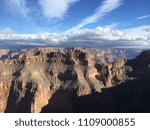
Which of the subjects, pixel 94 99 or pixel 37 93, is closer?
pixel 94 99

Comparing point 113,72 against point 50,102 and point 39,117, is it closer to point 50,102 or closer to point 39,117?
point 50,102

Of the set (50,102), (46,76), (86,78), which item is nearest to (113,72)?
(86,78)

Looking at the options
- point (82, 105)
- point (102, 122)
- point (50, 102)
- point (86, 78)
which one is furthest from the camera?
point (86, 78)

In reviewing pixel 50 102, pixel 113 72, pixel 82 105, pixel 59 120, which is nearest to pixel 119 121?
pixel 59 120

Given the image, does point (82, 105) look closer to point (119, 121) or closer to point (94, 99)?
point (94, 99)

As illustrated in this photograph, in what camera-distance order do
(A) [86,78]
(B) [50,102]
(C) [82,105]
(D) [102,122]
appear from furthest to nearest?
(A) [86,78], (B) [50,102], (C) [82,105], (D) [102,122]

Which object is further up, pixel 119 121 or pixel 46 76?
pixel 119 121
